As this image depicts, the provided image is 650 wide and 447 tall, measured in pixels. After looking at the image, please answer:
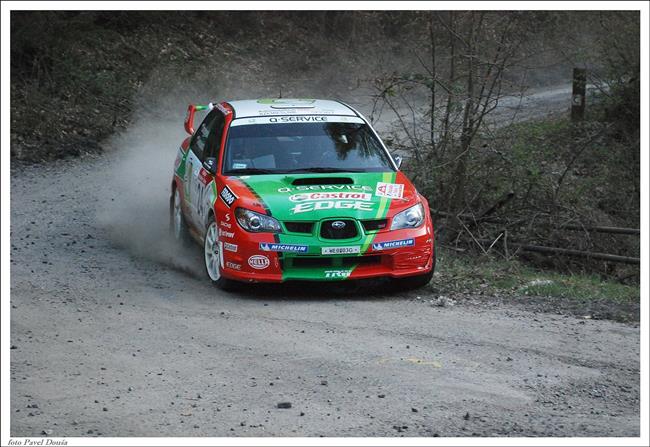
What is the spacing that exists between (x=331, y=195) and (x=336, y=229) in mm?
378

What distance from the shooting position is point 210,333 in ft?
26.7

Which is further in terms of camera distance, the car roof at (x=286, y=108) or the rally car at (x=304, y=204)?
the car roof at (x=286, y=108)

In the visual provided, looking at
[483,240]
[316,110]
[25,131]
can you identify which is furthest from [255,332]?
[25,131]

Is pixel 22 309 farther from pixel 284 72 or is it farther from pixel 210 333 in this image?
pixel 284 72

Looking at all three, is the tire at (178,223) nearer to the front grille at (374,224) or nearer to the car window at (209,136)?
the car window at (209,136)

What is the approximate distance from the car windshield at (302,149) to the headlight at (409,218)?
849 mm

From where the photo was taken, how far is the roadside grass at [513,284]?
32.1 ft

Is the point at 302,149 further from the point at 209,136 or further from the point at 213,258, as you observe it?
the point at 213,258

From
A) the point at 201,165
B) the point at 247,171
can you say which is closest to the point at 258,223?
the point at 247,171

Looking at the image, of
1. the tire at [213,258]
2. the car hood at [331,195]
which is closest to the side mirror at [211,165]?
the car hood at [331,195]

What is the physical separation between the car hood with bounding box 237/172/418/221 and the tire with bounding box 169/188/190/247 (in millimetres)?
1815

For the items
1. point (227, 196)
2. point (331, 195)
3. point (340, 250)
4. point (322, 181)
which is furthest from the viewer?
point (322, 181)

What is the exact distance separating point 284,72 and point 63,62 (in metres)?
6.74

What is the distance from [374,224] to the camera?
941 centimetres
